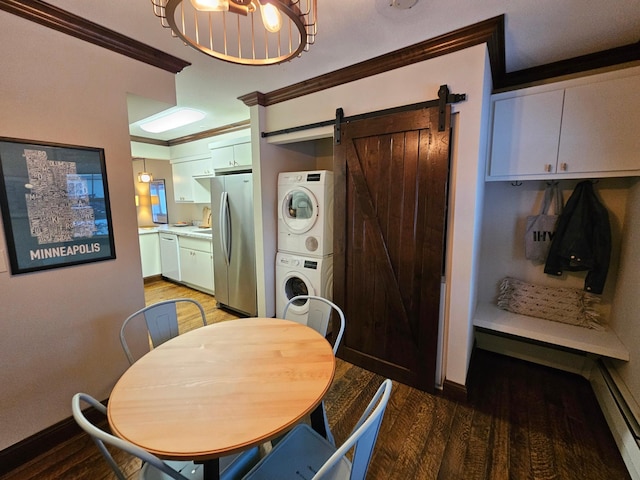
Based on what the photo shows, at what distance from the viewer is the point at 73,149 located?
A: 5.49 ft

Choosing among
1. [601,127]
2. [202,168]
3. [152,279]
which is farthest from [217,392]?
[152,279]

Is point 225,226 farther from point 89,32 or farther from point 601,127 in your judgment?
point 601,127

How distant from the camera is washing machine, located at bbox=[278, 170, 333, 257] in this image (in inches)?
103

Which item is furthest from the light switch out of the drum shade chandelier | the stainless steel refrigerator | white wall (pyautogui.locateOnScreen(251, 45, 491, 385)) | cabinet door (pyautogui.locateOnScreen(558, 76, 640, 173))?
cabinet door (pyautogui.locateOnScreen(558, 76, 640, 173))

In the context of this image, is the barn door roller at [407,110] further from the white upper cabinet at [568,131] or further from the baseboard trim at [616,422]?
the baseboard trim at [616,422]

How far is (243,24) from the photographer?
5.40 feet

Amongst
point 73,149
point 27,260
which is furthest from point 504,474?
point 73,149

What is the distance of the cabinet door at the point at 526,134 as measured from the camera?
1.94 meters

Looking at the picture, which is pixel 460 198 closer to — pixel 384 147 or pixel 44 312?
pixel 384 147

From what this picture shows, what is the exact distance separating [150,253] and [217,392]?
436cm

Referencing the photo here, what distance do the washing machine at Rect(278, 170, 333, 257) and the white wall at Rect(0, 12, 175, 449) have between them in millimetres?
1310

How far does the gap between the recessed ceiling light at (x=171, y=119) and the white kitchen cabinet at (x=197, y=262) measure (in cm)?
154

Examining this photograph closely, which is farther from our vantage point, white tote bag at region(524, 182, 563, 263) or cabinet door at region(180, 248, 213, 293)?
cabinet door at region(180, 248, 213, 293)

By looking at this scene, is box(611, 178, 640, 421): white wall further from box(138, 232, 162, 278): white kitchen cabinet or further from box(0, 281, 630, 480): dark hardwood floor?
box(138, 232, 162, 278): white kitchen cabinet
